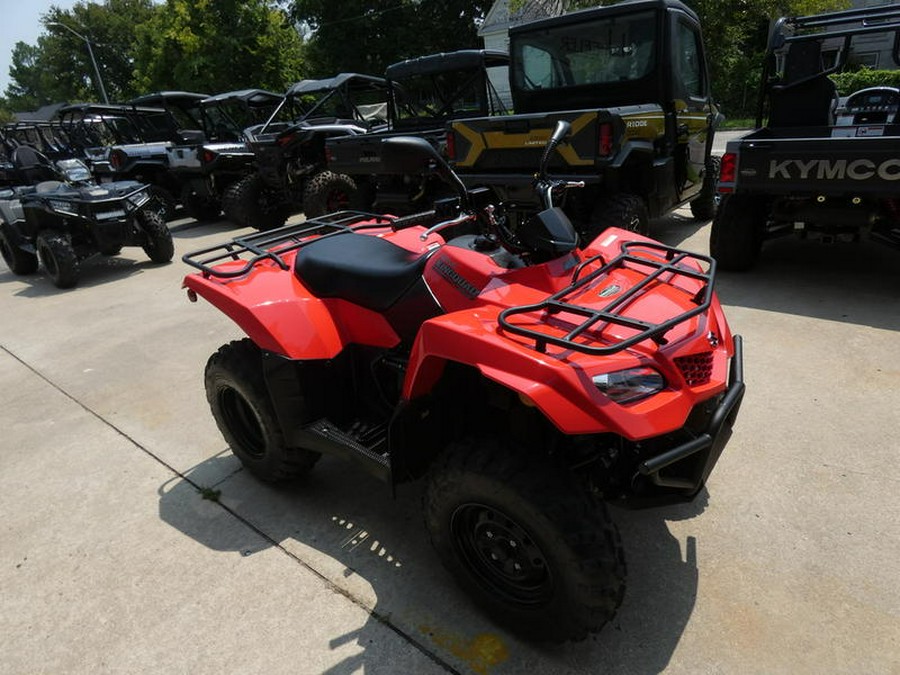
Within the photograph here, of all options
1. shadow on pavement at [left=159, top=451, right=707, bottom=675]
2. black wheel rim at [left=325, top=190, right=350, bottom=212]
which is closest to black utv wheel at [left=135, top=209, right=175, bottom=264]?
black wheel rim at [left=325, top=190, right=350, bottom=212]

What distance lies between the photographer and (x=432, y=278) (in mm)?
2189

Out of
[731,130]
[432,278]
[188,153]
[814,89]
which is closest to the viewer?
[432,278]

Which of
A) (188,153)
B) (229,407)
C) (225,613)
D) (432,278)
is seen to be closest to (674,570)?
(432,278)

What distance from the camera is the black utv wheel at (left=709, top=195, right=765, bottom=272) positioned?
5.18 meters

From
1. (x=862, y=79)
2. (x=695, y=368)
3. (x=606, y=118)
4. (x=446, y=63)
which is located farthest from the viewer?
(x=862, y=79)

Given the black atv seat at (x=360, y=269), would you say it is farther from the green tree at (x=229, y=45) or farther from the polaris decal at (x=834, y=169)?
the green tree at (x=229, y=45)

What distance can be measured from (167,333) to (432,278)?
3903 mm

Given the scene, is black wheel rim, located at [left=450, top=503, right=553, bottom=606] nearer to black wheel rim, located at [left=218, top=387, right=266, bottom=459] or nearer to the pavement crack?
the pavement crack

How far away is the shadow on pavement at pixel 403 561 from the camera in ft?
6.39

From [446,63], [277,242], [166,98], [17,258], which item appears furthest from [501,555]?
[166,98]

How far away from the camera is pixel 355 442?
7.90 ft

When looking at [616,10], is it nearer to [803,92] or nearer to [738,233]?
[803,92]

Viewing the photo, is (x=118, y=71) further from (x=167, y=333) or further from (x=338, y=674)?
(x=338, y=674)

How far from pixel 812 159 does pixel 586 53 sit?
8.78ft
